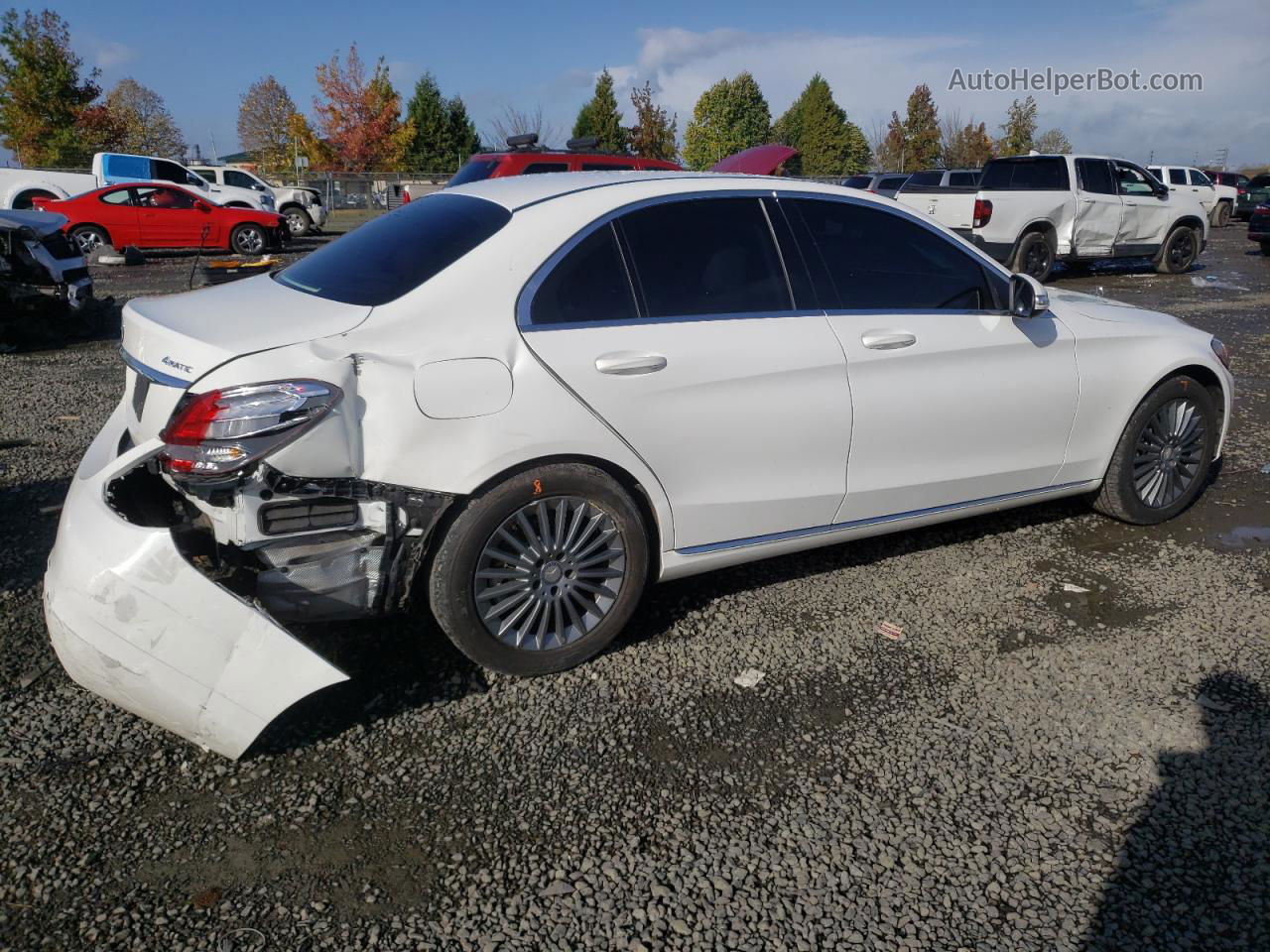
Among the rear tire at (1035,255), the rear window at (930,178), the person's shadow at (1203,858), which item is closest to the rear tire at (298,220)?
the rear window at (930,178)

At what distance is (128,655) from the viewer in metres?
2.80

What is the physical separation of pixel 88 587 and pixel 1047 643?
337 centimetres

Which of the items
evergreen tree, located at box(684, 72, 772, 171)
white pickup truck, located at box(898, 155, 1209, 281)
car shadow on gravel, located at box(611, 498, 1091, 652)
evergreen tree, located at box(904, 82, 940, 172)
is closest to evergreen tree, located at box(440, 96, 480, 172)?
evergreen tree, located at box(684, 72, 772, 171)

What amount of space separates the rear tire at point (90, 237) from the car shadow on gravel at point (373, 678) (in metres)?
17.9

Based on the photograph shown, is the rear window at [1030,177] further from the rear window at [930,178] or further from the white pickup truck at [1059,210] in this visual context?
the rear window at [930,178]

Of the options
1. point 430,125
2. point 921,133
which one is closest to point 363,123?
point 430,125

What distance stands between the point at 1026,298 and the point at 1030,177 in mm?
12620

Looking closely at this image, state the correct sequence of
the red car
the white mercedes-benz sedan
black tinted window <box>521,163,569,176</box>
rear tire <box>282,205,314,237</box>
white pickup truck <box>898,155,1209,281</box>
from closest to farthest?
the white mercedes-benz sedan, black tinted window <box>521,163,569,176</box>, white pickup truck <box>898,155,1209,281</box>, the red car, rear tire <box>282,205,314,237</box>

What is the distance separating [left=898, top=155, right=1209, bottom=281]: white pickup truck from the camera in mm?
15109

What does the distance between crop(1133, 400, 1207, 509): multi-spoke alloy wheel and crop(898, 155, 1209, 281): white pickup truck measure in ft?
33.8

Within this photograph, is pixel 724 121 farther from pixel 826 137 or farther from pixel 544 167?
pixel 544 167

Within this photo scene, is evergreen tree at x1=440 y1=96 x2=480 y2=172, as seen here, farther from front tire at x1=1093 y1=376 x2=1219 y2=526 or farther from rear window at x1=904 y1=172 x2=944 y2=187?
front tire at x1=1093 y1=376 x2=1219 y2=526

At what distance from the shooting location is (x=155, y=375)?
10.4 ft

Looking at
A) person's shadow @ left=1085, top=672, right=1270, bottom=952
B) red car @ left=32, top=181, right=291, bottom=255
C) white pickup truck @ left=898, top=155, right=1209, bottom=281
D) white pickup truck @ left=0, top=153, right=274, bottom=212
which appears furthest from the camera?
white pickup truck @ left=0, top=153, right=274, bottom=212
